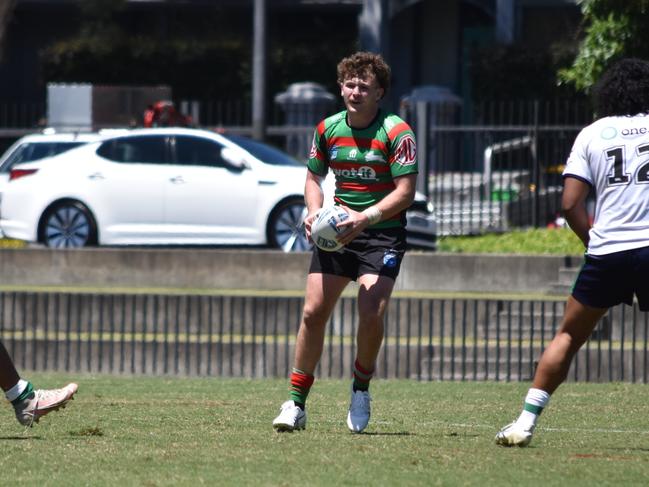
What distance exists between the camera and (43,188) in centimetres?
1947

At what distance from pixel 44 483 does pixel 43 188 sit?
43.5 ft

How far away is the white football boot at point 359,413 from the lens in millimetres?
8078

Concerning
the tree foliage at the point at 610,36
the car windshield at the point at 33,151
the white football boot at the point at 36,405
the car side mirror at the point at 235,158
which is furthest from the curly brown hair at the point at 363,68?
the car windshield at the point at 33,151

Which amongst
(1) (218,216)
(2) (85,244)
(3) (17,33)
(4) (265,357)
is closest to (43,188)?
(2) (85,244)

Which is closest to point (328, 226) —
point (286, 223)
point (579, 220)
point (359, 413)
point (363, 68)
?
point (363, 68)

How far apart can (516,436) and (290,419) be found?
1214mm

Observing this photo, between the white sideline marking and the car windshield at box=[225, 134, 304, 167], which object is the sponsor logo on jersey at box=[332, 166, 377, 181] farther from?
the car windshield at box=[225, 134, 304, 167]

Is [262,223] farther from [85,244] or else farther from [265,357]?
[265,357]

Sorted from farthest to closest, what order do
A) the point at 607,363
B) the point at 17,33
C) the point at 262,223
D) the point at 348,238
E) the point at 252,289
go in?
the point at 17,33, the point at 262,223, the point at 252,289, the point at 607,363, the point at 348,238

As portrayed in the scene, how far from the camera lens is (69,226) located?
1941cm

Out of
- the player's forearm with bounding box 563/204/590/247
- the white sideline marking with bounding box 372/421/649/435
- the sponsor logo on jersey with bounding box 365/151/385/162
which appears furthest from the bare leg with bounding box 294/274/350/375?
the player's forearm with bounding box 563/204/590/247

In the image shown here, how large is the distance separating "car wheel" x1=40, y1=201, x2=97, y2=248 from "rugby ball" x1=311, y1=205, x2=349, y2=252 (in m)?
11.7

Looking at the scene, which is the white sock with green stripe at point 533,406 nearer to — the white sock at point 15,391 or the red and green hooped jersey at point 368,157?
the red and green hooped jersey at point 368,157

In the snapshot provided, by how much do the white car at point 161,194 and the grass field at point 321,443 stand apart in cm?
794
